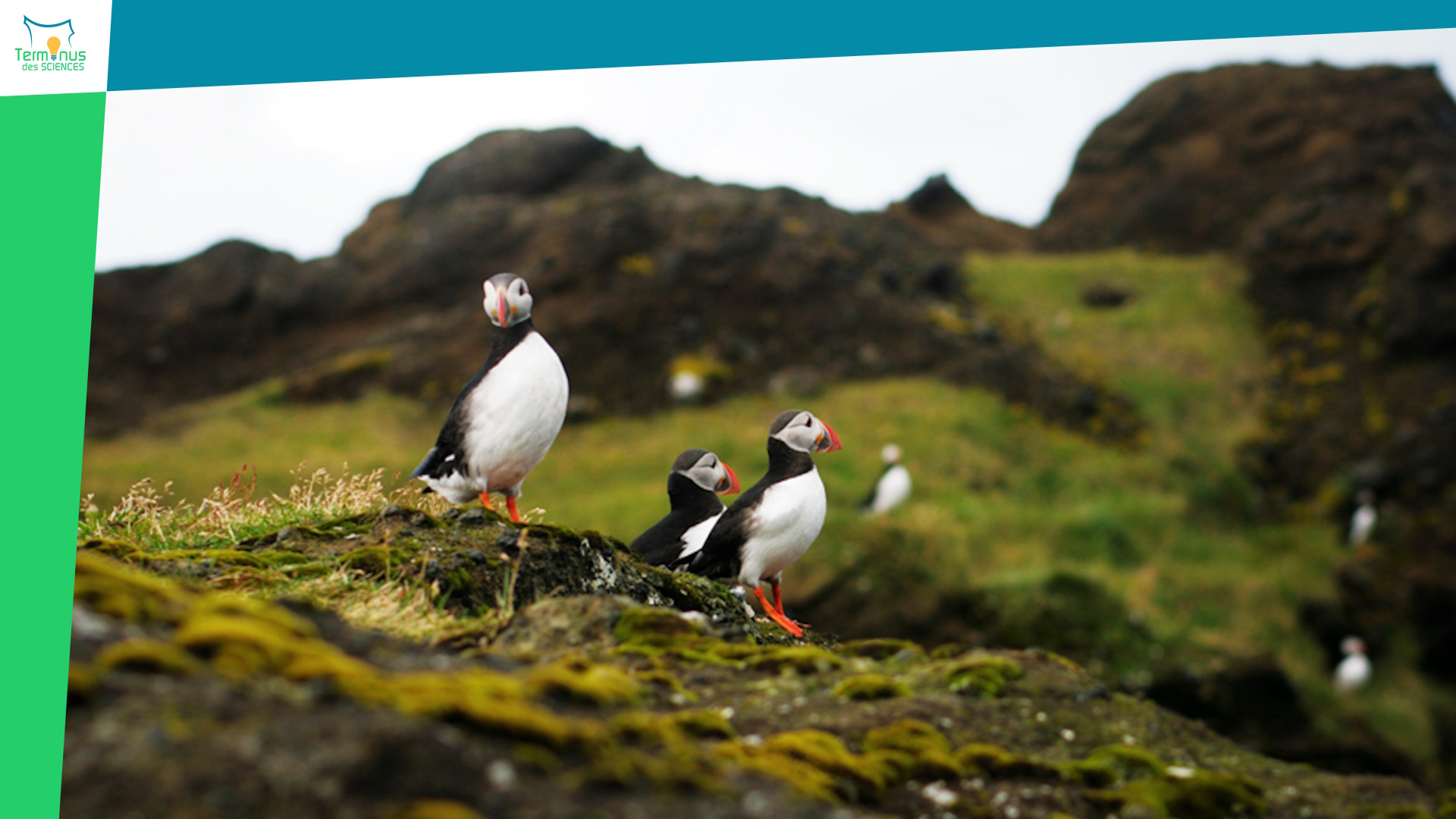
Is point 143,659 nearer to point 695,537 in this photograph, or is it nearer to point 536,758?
point 536,758

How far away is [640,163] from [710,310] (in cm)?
1485

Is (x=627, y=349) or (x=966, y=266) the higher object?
(x=966, y=266)

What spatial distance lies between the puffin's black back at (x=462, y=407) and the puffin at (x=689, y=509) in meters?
1.92

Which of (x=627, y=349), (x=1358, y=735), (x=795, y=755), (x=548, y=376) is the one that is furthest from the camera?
(x=627, y=349)

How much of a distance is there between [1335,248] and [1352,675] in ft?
76.1

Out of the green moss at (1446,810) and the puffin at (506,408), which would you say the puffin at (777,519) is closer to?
the puffin at (506,408)

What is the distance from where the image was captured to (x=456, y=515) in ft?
23.0

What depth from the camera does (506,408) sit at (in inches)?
298

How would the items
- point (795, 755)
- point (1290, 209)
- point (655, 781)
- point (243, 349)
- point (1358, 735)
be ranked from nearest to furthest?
point (655, 781), point (795, 755), point (1358, 735), point (243, 349), point (1290, 209)

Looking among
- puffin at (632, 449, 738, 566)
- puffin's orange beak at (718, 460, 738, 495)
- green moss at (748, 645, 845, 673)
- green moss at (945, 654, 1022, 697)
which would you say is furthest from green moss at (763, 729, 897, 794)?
→ puffin's orange beak at (718, 460, 738, 495)

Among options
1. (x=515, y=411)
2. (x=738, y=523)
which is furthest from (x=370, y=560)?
(x=738, y=523)

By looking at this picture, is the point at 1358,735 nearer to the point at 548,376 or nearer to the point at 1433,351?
the point at 1433,351

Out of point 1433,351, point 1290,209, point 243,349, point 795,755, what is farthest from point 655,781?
point 1290,209

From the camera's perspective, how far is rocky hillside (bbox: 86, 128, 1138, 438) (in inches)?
1195
